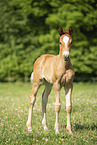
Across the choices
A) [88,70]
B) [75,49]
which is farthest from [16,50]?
[88,70]

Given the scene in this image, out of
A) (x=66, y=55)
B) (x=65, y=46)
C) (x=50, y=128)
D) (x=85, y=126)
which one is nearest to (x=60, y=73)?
(x=66, y=55)

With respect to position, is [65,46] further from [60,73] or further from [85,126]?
[85,126]

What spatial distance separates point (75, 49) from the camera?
95.3ft

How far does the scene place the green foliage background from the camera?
28391mm

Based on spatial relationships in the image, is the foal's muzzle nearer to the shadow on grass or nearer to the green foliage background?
the shadow on grass

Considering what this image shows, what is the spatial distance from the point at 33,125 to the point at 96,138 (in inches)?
87.3

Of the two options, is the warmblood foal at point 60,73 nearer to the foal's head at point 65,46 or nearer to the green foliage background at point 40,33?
the foal's head at point 65,46

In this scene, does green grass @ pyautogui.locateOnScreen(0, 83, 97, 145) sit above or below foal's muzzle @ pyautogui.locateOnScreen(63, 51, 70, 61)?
below

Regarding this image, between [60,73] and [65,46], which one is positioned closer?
[65,46]

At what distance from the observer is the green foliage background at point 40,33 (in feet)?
93.1

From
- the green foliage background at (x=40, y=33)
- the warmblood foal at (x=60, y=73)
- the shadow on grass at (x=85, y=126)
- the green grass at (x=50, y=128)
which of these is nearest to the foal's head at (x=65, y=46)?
the warmblood foal at (x=60, y=73)

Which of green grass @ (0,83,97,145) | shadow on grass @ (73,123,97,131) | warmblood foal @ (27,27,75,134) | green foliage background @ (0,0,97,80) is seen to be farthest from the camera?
green foliage background @ (0,0,97,80)

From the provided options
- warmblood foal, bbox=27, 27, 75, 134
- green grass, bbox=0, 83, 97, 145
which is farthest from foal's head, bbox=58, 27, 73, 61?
green grass, bbox=0, 83, 97, 145

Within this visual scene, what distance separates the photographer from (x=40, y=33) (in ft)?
104
